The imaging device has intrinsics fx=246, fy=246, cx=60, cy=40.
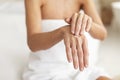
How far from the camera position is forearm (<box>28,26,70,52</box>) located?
95 centimetres

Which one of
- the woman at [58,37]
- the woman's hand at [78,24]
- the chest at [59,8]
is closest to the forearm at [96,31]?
the woman at [58,37]

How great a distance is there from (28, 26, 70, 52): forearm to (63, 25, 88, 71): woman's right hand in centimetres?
4

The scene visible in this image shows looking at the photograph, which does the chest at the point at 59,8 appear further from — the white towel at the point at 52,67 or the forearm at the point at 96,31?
the forearm at the point at 96,31

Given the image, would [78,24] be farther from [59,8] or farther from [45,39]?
[59,8]

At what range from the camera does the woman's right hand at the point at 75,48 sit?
2.93ft

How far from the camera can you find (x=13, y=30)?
5.62 ft

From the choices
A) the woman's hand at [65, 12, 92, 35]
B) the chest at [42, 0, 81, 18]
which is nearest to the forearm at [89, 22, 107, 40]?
the woman's hand at [65, 12, 92, 35]

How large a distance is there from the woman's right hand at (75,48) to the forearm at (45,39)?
4 centimetres

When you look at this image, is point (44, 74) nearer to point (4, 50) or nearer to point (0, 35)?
point (4, 50)

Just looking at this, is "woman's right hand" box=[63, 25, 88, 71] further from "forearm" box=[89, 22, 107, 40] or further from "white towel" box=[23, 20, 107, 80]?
"white towel" box=[23, 20, 107, 80]

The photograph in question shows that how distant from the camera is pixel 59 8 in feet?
3.99

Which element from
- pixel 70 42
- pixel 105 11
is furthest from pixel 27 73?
pixel 105 11

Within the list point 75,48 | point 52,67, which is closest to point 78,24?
point 75,48

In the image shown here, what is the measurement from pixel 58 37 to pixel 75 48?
0.31 feet
